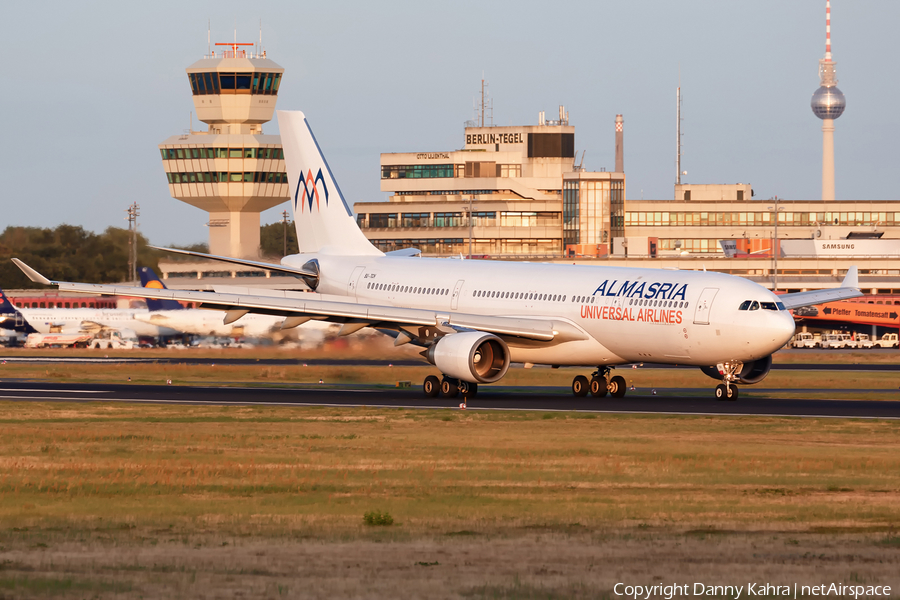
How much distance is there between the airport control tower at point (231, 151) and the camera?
149 metres

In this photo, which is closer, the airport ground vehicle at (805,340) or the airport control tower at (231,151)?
the airport ground vehicle at (805,340)

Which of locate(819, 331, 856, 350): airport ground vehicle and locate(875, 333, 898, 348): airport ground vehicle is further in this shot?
locate(819, 331, 856, 350): airport ground vehicle

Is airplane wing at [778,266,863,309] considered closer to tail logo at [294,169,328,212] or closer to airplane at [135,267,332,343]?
tail logo at [294,169,328,212]

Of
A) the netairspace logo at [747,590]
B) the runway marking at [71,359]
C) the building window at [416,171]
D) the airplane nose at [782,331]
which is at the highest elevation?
the building window at [416,171]

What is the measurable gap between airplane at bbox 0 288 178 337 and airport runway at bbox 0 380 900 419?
163ft

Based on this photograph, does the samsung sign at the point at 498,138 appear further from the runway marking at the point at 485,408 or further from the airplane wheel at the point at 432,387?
the runway marking at the point at 485,408

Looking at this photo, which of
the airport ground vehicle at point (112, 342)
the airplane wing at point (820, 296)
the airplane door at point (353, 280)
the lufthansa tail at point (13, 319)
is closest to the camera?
the airplane wing at point (820, 296)

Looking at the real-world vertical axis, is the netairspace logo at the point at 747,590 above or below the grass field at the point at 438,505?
above

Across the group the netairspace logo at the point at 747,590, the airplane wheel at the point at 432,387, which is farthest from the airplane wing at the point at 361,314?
the netairspace logo at the point at 747,590

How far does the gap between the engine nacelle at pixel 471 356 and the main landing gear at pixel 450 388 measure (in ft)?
3.81

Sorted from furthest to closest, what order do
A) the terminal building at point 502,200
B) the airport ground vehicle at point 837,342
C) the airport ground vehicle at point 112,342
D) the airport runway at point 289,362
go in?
the terminal building at point 502,200 < the airport ground vehicle at point 837,342 < the airport ground vehicle at point 112,342 < the airport runway at point 289,362

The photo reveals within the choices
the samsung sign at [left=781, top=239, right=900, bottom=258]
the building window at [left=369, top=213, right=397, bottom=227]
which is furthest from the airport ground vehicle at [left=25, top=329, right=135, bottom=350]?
the samsung sign at [left=781, top=239, right=900, bottom=258]

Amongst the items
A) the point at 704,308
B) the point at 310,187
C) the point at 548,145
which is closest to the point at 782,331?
the point at 704,308

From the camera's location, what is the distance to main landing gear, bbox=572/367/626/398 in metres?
40.5
